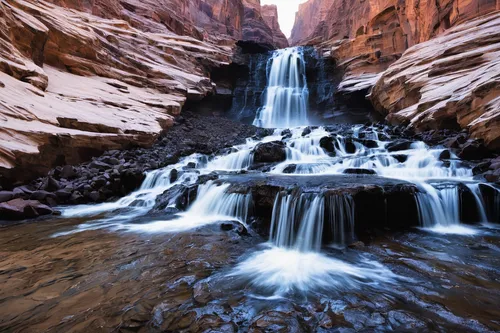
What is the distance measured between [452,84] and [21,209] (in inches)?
563

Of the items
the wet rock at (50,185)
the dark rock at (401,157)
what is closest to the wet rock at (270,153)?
the dark rock at (401,157)

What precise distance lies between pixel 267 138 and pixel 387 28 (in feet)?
46.8

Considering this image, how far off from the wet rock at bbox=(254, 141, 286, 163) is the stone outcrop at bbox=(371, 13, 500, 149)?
5702 millimetres

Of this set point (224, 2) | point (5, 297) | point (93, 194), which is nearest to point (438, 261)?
→ point (5, 297)

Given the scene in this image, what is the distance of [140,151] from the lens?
1052 centimetres

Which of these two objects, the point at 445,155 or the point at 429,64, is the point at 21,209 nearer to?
the point at 445,155

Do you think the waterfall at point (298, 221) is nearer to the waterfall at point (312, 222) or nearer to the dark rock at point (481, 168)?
the waterfall at point (312, 222)

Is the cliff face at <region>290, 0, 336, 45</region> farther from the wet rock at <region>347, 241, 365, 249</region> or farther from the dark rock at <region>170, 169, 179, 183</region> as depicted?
the wet rock at <region>347, 241, 365, 249</region>

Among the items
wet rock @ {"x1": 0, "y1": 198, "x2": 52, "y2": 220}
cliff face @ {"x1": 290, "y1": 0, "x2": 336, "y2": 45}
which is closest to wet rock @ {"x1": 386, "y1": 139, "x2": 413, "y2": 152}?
wet rock @ {"x1": 0, "y1": 198, "x2": 52, "y2": 220}

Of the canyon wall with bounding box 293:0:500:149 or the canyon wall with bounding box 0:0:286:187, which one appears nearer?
the canyon wall with bounding box 0:0:286:187

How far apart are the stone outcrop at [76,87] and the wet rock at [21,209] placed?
110 cm

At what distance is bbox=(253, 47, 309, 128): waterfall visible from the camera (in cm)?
2061

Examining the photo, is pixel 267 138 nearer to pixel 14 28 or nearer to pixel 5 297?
pixel 14 28

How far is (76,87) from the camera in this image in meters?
11.5
